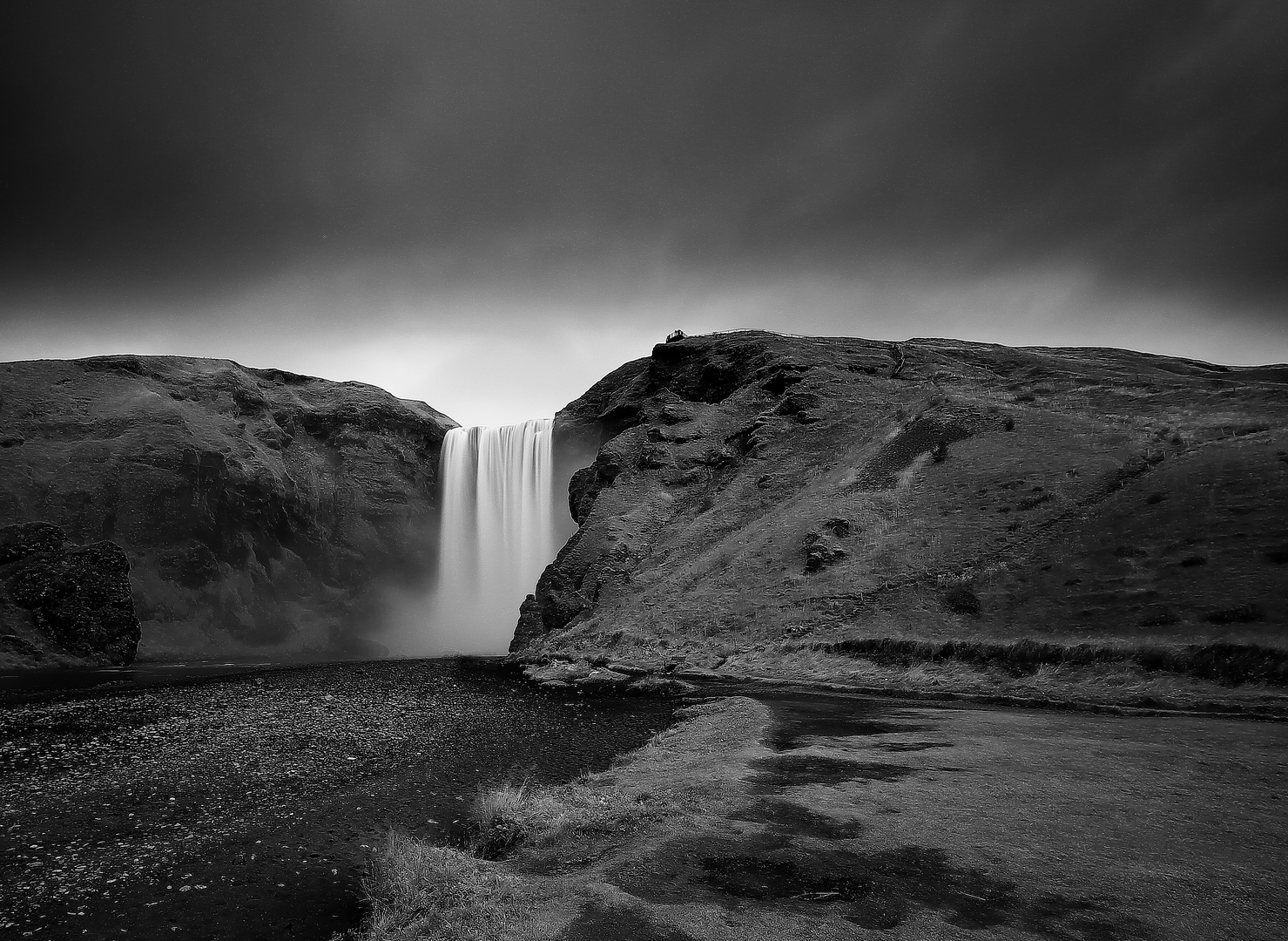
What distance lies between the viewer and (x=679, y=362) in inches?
2808

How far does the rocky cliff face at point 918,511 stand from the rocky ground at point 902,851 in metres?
10.9

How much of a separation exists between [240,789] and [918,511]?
33995 mm

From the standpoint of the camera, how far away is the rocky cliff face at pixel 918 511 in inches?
963

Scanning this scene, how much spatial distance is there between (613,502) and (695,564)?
40.6 feet

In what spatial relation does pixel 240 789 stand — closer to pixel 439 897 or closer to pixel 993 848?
pixel 439 897

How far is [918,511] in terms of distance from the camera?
125 ft

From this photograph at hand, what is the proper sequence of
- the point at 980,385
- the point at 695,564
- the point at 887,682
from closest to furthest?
the point at 887,682, the point at 695,564, the point at 980,385

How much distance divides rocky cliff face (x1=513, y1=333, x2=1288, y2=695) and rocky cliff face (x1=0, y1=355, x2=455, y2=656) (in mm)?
36206

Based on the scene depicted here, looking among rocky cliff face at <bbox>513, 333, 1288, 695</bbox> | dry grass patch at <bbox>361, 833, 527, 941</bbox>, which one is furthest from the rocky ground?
rocky cliff face at <bbox>513, 333, 1288, 695</bbox>

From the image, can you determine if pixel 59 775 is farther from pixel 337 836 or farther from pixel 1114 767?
pixel 1114 767

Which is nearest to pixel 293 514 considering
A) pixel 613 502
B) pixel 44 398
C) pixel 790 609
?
pixel 44 398

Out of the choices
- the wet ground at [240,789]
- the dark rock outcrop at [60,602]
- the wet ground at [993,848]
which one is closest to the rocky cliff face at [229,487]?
the dark rock outcrop at [60,602]

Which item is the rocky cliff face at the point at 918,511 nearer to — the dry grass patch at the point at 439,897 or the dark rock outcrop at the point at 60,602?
the dry grass patch at the point at 439,897

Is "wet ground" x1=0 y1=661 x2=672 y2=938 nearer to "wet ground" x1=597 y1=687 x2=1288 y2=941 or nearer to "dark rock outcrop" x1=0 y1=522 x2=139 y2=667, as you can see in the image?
"wet ground" x1=597 y1=687 x2=1288 y2=941
